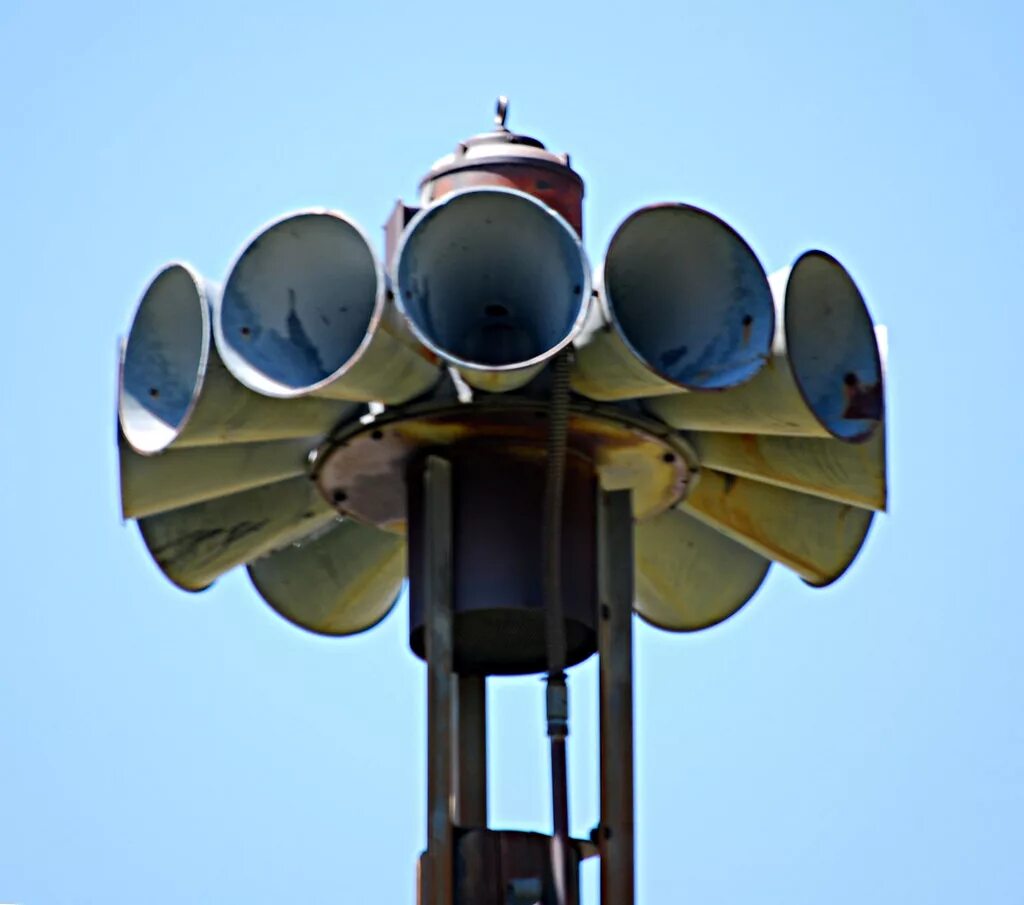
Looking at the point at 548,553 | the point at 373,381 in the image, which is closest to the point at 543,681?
the point at 548,553

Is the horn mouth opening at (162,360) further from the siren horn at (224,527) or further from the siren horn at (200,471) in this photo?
the siren horn at (224,527)

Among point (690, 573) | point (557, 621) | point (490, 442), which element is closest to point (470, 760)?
point (557, 621)

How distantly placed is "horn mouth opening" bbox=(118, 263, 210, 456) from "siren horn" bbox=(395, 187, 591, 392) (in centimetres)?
150

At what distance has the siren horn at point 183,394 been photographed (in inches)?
878

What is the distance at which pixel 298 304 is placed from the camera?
73.0 ft

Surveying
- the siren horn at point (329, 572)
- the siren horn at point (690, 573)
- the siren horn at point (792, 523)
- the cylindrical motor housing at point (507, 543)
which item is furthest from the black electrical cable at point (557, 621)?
the siren horn at point (329, 572)

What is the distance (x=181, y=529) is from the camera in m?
24.0

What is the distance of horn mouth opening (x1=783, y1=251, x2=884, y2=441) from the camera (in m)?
22.6

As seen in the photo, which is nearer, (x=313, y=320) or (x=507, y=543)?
(x=313, y=320)

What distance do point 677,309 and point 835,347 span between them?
3.54 ft

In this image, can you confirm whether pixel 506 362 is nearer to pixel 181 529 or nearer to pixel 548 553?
pixel 548 553

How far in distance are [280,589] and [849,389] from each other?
438cm

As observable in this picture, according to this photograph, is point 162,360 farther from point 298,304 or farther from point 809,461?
point 809,461

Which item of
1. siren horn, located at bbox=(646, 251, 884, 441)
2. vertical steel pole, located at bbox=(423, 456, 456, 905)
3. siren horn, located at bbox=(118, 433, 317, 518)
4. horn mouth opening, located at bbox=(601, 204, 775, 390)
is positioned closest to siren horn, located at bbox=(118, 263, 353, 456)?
siren horn, located at bbox=(118, 433, 317, 518)
